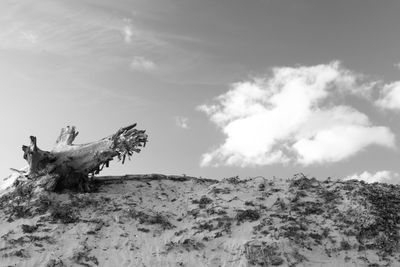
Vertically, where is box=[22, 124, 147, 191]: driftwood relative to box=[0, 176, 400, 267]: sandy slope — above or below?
above

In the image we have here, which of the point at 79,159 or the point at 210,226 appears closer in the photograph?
the point at 210,226

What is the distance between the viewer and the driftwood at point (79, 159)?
2284 cm

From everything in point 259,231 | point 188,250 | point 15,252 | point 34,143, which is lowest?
point 15,252

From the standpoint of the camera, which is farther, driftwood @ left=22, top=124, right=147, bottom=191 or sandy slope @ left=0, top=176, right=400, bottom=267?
driftwood @ left=22, top=124, right=147, bottom=191

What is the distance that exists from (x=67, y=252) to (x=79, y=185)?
23.6 ft

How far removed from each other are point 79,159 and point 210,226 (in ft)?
31.3

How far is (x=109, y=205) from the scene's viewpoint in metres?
20.3

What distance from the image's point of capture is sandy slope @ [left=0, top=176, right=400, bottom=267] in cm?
1553

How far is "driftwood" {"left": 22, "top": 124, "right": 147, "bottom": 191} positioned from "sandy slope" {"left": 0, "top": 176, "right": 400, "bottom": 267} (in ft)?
3.98

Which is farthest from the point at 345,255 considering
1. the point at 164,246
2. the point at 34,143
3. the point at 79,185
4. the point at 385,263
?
the point at 34,143

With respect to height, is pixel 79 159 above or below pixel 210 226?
above

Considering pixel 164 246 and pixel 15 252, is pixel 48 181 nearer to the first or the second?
pixel 15 252

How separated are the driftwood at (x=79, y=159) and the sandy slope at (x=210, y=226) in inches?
47.8

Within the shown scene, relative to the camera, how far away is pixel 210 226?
17.8 m
